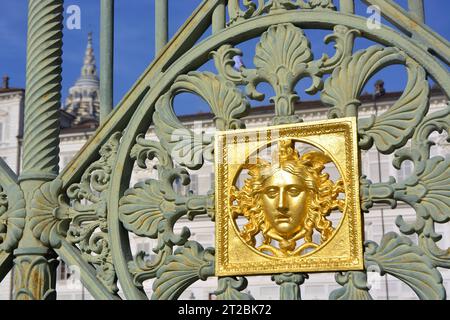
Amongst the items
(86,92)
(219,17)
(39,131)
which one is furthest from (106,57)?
(86,92)

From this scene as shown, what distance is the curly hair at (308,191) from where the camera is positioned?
4.86 meters

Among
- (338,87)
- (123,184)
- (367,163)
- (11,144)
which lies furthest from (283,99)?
(11,144)

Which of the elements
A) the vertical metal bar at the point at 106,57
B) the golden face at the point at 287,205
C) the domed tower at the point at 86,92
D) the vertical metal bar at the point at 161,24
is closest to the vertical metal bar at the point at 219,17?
the vertical metal bar at the point at 161,24

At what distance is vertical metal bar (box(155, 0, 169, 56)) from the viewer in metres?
5.58

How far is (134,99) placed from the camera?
5480 millimetres

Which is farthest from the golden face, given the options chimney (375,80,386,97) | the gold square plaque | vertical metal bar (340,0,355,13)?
chimney (375,80,386,97)

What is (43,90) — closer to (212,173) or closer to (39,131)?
(39,131)

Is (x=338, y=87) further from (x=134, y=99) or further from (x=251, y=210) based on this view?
(x=134, y=99)

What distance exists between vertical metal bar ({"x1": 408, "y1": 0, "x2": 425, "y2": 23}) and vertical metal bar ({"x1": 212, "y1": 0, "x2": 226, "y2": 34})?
112cm

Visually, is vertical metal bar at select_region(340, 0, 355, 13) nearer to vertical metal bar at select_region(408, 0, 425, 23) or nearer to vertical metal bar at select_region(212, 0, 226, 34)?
vertical metal bar at select_region(408, 0, 425, 23)

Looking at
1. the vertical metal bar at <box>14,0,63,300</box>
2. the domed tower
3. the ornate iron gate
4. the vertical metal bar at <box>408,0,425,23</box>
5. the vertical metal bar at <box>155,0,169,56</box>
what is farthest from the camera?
the domed tower
